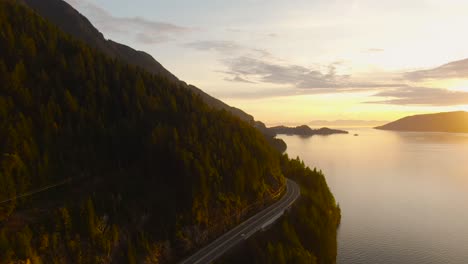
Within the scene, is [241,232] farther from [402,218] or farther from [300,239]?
[402,218]

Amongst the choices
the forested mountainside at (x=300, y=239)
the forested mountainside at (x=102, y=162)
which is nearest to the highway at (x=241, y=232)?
the forested mountainside at (x=300, y=239)

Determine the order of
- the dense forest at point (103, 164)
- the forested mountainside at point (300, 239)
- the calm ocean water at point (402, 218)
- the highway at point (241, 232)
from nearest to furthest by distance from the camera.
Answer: the dense forest at point (103, 164), the highway at point (241, 232), the forested mountainside at point (300, 239), the calm ocean water at point (402, 218)

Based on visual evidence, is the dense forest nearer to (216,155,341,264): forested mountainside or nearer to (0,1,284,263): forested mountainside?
Result: (0,1,284,263): forested mountainside

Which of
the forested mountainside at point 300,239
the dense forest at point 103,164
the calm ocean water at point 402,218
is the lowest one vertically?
the calm ocean water at point 402,218

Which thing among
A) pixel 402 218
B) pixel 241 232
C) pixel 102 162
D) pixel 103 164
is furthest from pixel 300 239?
pixel 102 162

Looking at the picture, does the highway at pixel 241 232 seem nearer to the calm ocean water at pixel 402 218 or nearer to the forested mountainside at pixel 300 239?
the forested mountainside at pixel 300 239

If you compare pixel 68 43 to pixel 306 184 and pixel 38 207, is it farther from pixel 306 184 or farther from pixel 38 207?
pixel 306 184

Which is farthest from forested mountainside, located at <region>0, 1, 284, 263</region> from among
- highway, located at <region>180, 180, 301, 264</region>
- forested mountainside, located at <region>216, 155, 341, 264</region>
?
forested mountainside, located at <region>216, 155, 341, 264</region>
